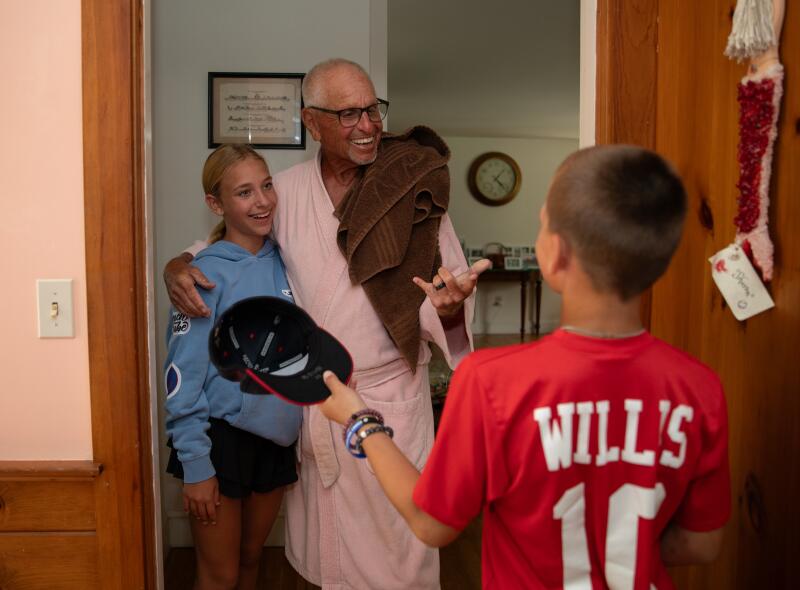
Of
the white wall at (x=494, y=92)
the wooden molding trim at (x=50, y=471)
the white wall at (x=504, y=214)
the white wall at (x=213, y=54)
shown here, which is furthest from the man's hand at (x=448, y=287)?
the white wall at (x=504, y=214)

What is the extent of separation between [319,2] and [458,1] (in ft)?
5.31

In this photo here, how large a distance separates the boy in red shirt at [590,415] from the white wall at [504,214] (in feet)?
26.6

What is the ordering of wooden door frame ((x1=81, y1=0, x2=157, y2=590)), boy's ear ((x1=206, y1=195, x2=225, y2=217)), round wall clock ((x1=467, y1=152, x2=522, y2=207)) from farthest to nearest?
round wall clock ((x1=467, y1=152, x2=522, y2=207))
boy's ear ((x1=206, y1=195, x2=225, y2=217))
wooden door frame ((x1=81, y1=0, x2=157, y2=590))

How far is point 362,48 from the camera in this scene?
271 cm

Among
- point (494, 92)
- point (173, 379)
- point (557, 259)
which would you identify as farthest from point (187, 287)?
point (494, 92)

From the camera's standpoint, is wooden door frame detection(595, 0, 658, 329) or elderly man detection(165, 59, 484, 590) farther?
elderly man detection(165, 59, 484, 590)

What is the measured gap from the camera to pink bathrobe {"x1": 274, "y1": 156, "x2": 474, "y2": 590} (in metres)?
1.80

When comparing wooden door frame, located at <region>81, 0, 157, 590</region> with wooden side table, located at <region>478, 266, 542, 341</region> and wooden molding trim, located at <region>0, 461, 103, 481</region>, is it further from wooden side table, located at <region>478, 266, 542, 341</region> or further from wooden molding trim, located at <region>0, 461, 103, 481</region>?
wooden side table, located at <region>478, 266, 542, 341</region>

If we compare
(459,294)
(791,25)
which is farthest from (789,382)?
(459,294)

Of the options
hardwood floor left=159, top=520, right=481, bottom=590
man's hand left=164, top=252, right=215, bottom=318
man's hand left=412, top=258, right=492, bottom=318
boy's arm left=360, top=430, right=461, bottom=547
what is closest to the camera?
boy's arm left=360, top=430, right=461, bottom=547

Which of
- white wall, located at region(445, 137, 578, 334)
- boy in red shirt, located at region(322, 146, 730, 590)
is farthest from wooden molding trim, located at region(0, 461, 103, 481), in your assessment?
white wall, located at region(445, 137, 578, 334)

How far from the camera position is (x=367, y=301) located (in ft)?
5.94

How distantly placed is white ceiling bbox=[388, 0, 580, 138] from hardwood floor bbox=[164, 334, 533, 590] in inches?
119

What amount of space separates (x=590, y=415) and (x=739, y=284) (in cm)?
45
